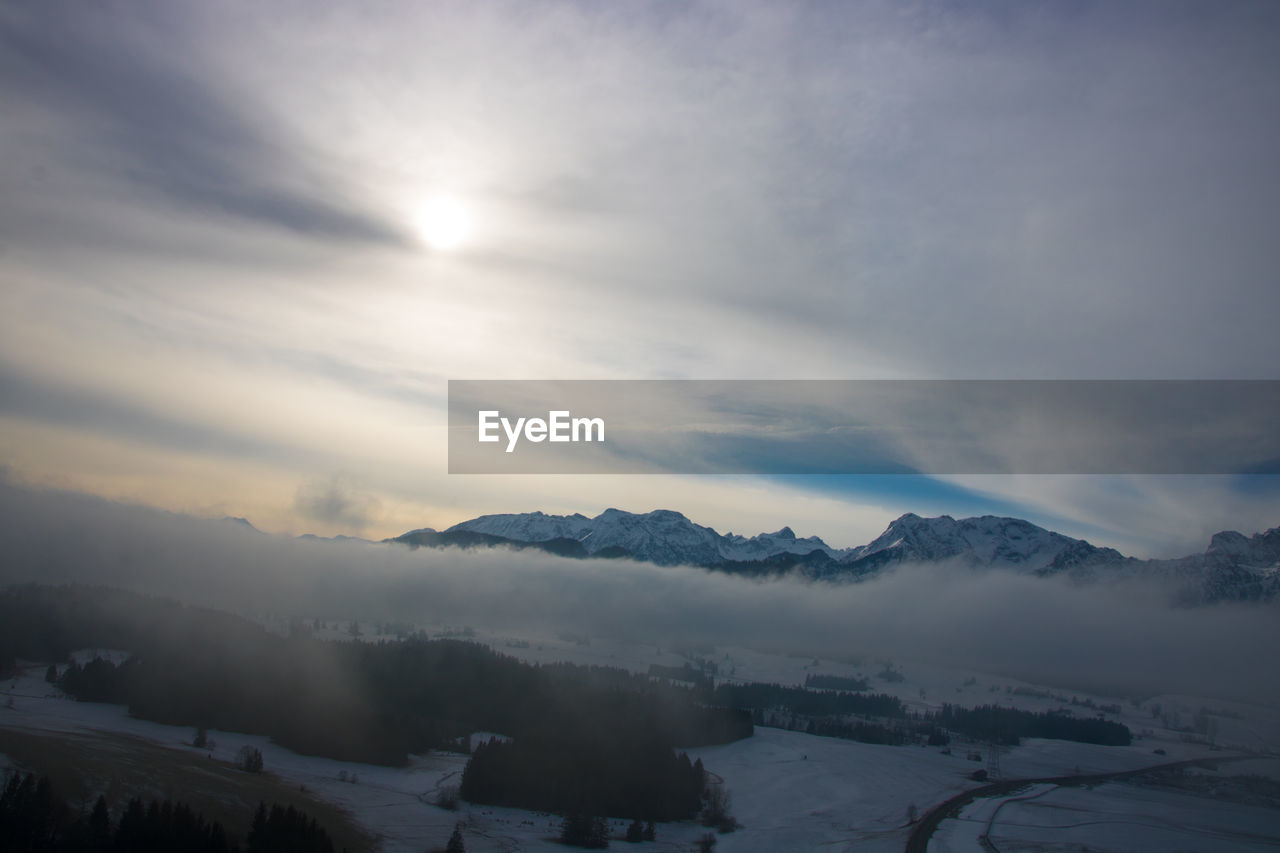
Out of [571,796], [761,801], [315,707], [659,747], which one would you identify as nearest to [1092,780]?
[761,801]

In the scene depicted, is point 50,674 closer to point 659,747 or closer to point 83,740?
point 83,740

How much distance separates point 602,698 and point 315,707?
5818 centimetres

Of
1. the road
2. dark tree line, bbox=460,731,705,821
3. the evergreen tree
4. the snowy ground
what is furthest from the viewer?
dark tree line, bbox=460,731,705,821

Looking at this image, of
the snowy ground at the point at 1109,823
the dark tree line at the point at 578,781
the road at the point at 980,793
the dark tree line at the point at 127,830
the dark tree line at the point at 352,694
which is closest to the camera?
the dark tree line at the point at 127,830

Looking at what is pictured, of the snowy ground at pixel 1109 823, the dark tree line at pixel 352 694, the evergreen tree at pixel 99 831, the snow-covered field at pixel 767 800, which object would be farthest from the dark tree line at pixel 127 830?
the snowy ground at pixel 1109 823

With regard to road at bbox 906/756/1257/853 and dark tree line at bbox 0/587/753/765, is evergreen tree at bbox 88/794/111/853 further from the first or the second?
road at bbox 906/756/1257/853

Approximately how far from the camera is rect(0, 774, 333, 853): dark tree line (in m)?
70.7

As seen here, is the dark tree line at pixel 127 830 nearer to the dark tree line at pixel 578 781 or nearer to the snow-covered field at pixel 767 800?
the snow-covered field at pixel 767 800

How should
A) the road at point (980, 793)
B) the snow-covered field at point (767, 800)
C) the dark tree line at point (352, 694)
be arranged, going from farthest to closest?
1. the dark tree line at point (352, 694)
2. the road at point (980, 793)
3. the snow-covered field at point (767, 800)

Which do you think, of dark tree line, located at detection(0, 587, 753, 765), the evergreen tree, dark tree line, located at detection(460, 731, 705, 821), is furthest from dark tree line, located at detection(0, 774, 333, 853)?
dark tree line, located at detection(0, 587, 753, 765)

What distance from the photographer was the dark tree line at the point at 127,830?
232 ft

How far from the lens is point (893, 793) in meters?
140

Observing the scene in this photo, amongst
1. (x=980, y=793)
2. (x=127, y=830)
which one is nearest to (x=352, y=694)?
(x=127, y=830)

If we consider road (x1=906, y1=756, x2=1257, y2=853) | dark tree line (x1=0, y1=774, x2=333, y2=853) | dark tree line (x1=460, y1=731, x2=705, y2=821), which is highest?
dark tree line (x1=0, y1=774, x2=333, y2=853)
